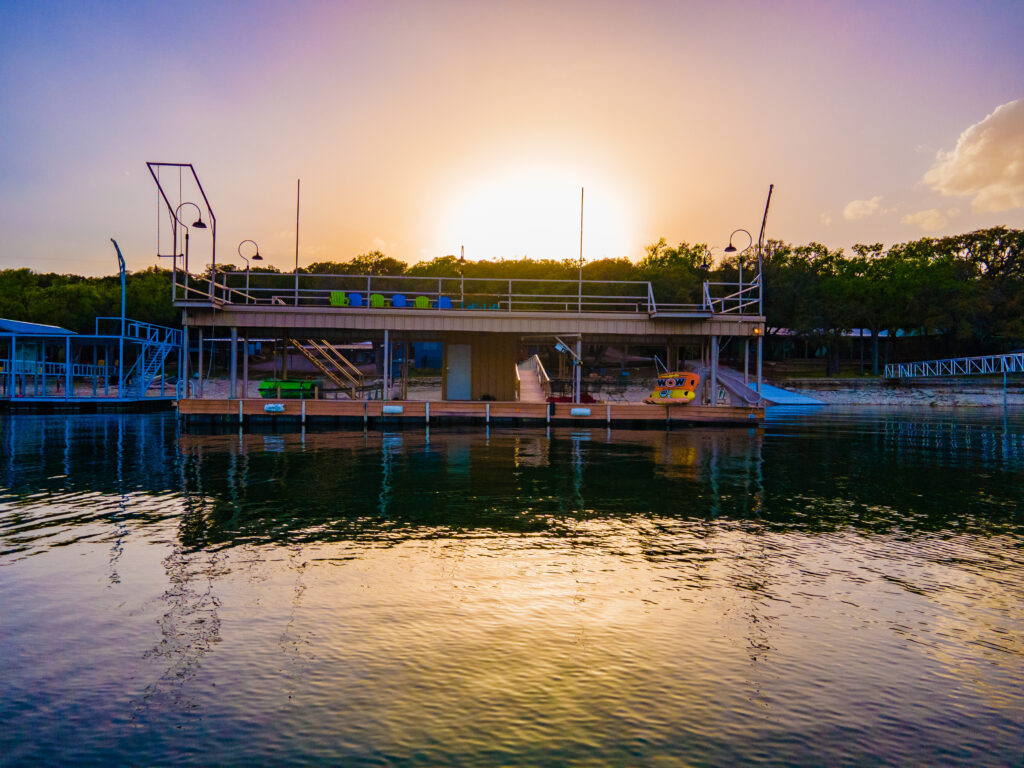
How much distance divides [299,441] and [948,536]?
75.7 ft

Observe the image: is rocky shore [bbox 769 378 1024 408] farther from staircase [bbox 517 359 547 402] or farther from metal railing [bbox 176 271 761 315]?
staircase [bbox 517 359 547 402]

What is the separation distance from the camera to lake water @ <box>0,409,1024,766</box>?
18.6 ft

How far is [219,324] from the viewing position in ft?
116

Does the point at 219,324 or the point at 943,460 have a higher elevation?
the point at 219,324

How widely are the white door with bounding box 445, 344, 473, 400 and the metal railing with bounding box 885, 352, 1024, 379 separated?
196 ft

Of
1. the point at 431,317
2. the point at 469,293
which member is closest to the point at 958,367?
the point at 469,293

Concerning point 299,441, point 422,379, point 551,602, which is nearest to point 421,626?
point 551,602

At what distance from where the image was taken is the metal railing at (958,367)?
3088 inches

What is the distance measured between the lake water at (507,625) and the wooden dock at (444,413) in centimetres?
1822

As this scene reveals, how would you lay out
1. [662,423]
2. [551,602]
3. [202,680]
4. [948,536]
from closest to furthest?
[202,680] → [551,602] → [948,536] → [662,423]

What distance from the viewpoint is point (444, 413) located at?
36781 mm

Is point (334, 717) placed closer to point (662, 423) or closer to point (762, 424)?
point (662, 423)

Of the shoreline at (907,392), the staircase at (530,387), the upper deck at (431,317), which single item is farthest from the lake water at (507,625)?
the shoreline at (907,392)

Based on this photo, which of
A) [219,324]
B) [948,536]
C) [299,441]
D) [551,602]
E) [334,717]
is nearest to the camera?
[334,717]
